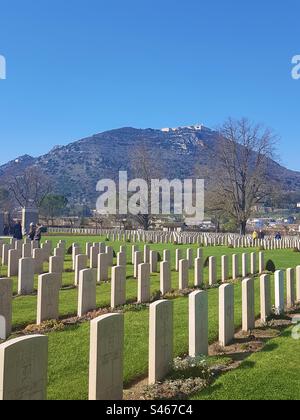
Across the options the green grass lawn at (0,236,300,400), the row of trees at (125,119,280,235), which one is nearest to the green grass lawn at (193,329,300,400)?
the green grass lawn at (0,236,300,400)

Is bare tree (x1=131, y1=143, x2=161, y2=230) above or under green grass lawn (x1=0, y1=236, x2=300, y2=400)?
above

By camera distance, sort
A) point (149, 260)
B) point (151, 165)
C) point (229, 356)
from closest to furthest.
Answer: point (229, 356), point (149, 260), point (151, 165)

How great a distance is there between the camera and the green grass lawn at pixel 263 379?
5.36 m

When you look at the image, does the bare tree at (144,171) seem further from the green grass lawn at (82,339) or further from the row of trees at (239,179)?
the green grass lawn at (82,339)

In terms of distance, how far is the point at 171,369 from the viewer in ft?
20.6

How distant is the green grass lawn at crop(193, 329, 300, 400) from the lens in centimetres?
536

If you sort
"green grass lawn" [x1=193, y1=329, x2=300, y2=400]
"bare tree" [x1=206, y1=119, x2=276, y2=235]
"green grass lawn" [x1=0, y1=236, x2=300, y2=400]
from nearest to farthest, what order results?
"green grass lawn" [x1=193, y1=329, x2=300, y2=400] < "green grass lawn" [x1=0, y1=236, x2=300, y2=400] < "bare tree" [x1=206, y1=119, x2=276, y2=235]

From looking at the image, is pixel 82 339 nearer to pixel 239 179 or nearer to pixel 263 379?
pixel 263 379

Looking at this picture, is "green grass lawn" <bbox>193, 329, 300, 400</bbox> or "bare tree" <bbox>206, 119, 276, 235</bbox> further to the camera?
"bare tree" <bbox>206, 119, 276, 235</bbox>

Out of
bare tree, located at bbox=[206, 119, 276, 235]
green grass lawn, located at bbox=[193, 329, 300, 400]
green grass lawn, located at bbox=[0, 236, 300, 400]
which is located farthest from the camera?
bare tree, located at bbox=[206, 119, 276, 235]

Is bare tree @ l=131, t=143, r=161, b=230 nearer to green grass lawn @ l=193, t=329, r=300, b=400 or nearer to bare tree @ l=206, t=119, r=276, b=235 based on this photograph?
bare tree @ l=206, t=119, r=276, b=235

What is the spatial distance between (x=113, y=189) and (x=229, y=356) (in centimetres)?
5229
